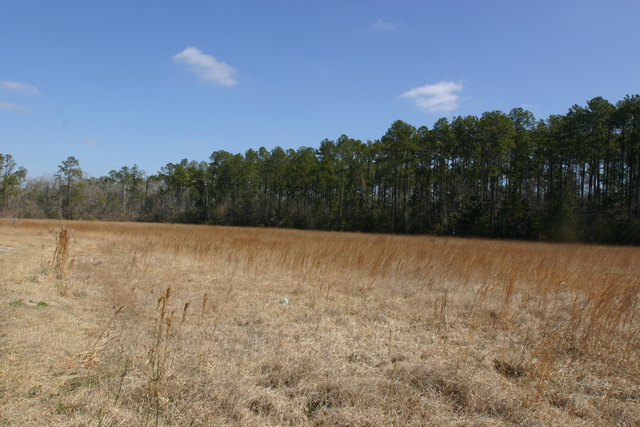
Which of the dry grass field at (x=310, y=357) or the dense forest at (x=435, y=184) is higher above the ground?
the dense forest at (x=435, y=184)

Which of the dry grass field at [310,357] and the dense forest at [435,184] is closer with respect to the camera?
the dry grass field at [310,357]

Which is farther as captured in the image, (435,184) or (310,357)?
(435,184)

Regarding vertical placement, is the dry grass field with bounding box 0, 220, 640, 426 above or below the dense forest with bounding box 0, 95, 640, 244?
below

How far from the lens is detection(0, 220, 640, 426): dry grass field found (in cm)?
234

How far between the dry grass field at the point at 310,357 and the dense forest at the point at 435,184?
25216 millimetres

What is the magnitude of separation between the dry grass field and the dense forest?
25.2 metres

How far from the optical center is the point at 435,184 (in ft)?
125

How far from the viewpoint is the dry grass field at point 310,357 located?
2.34 meters

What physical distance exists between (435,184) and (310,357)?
3749cm

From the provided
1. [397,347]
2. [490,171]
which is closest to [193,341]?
[397,347]

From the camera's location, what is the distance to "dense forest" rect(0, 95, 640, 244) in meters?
26.3

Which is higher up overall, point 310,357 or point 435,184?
point 435,184

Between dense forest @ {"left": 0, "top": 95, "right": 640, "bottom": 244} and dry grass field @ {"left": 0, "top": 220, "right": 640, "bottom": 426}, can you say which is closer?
dry grass field @ {"left": 0, "top": 220, "right": 640, "bottom": 426}

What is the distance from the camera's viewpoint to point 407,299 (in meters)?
5.75
